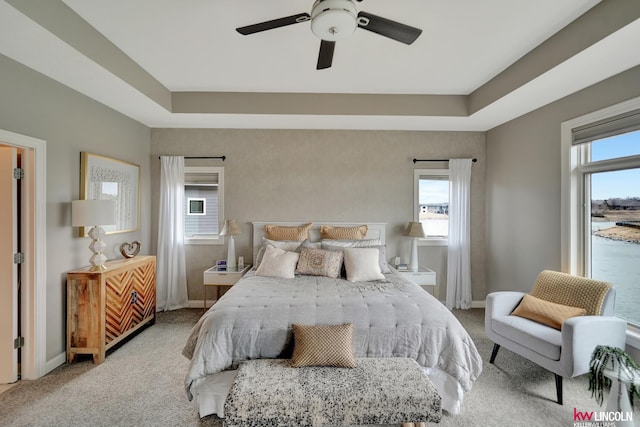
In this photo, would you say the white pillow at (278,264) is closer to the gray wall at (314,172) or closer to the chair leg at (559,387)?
the gray wall at (314,172)

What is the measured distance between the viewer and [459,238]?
4.29 meters

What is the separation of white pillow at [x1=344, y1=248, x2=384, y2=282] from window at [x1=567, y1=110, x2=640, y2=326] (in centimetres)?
195

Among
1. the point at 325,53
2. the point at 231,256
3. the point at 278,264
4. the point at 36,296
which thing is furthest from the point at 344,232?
the point at 36,296

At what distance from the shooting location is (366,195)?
435cm

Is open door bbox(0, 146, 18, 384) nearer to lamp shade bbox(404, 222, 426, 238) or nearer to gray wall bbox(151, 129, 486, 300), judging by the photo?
gray wall bbox(151, 129, 486, 300)

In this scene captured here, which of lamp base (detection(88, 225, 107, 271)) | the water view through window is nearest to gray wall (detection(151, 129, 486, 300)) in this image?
lamp base (detection(88, 225, 107, 271))

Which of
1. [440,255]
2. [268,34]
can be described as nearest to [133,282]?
[268,34]

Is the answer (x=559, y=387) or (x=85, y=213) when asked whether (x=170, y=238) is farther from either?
(x=559, y=387)

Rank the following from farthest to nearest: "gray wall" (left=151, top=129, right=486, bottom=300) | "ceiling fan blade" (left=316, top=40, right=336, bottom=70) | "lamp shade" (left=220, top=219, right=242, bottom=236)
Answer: "gray wall" (left=151, top=129, right=486, bottom=300), "lamp shade" (left=220, top=219, right=242, bottom=236), "ceiling fan blade" (left=316, top=40, right=336, bottom=70)

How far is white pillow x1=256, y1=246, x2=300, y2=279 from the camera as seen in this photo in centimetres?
328

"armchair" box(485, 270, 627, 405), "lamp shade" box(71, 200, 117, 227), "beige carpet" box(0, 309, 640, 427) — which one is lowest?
"beige carpet" box(0, 309, 640, 427)

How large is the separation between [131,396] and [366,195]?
3426 millimetres

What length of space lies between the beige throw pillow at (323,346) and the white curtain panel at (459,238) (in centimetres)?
278

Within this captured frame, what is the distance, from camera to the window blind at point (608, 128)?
2.41 meters
